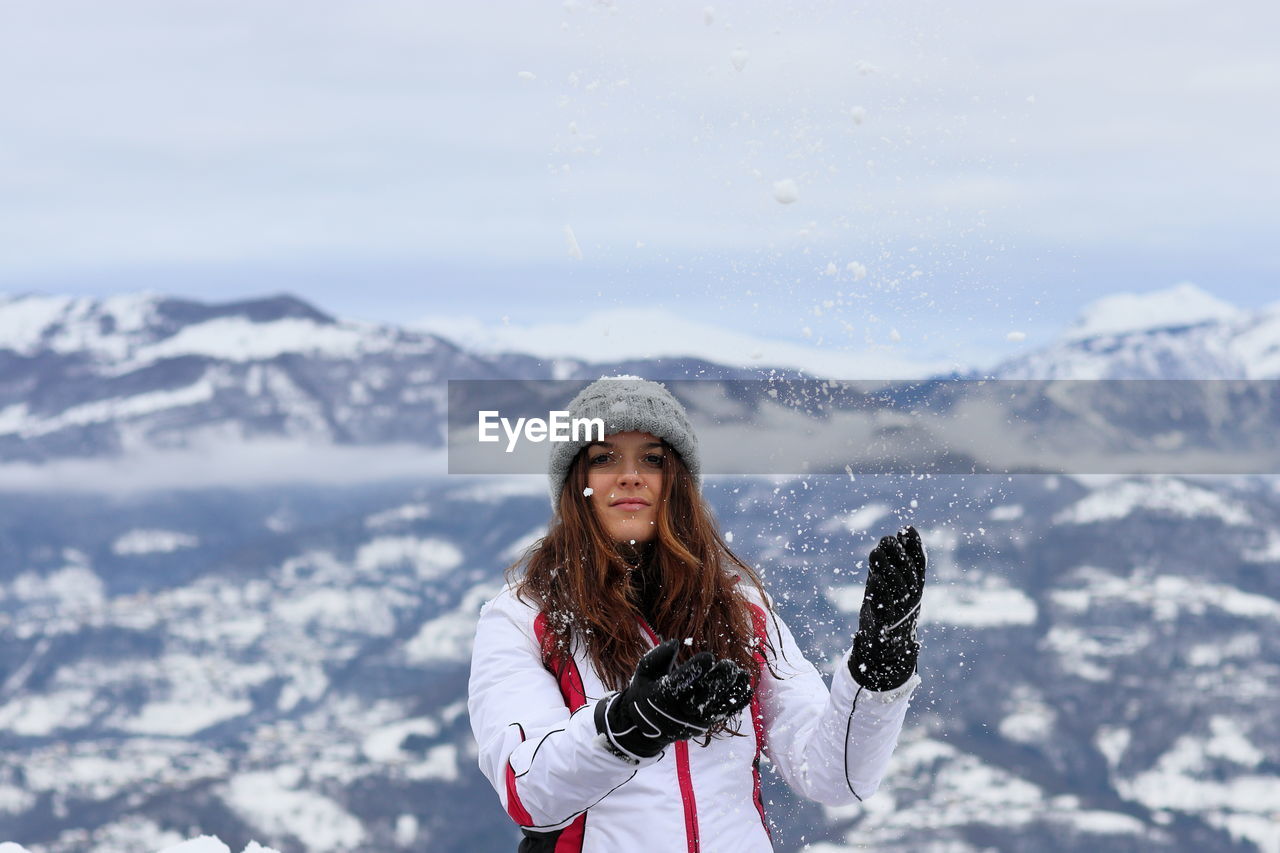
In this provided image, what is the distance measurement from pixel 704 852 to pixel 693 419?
156cm

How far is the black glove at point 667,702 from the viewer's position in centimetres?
327

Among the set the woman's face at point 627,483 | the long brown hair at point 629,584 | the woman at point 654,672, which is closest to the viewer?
the woman at point 654,672

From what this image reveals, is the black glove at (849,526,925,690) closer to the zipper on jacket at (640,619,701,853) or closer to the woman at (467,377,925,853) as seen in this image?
the woman at (467,377,925,853)

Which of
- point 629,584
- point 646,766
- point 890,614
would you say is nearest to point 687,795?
point 646,766

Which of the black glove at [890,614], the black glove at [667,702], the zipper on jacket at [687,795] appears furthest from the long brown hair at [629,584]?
the black glove at [667,702]

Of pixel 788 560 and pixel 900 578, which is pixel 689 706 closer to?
pixel 900 578

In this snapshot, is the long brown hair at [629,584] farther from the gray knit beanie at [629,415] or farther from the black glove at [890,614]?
the black glove at [890,614]

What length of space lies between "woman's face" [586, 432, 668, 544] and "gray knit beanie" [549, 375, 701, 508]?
47mm

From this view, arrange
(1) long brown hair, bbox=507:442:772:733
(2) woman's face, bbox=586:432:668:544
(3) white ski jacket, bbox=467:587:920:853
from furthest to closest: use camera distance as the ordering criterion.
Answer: (2) woman's face, bbox=586:432:668:544 → (1) long brown hair, bbox=507:442:772:733 → (3) white ski jacket, bbox=467:587:920:853

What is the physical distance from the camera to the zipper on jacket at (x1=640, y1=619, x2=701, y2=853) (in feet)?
12.7

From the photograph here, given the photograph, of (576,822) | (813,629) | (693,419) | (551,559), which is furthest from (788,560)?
(576,822)

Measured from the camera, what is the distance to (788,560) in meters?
5.12

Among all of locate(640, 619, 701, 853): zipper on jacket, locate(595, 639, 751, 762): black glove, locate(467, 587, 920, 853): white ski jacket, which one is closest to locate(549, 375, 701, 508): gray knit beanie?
locate(467, 587, 920, 853): white ski jacket

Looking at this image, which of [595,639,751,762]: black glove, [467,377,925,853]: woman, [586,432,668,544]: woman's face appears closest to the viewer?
[595,639,751,762]: black glove
